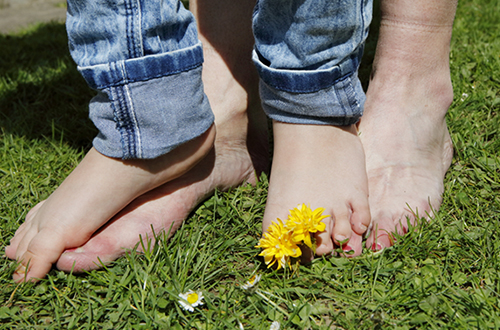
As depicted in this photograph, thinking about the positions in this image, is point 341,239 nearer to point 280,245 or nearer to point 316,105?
point 280,245

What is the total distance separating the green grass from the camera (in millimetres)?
1032

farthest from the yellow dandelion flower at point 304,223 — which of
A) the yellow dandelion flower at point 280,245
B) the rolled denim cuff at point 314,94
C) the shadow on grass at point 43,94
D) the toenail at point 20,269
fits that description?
the shadow on grass at point 43,94

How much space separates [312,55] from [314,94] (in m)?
0.10

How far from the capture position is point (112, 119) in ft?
3.78

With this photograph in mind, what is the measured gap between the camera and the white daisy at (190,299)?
106 cm

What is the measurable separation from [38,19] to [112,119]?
149 inches

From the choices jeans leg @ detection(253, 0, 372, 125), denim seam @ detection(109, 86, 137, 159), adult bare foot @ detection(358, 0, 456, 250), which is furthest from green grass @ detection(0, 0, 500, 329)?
jeans leg @ detection(253, 0, 372, 125)

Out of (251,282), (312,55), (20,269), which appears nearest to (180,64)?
(312,55)

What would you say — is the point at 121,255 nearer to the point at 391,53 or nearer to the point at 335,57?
the point at 335,57

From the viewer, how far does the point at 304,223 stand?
110 centimetres

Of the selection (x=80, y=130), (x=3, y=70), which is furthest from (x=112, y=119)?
(x=3, y=70)

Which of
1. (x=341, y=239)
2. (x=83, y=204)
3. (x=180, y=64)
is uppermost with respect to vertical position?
(x=180, y=64)

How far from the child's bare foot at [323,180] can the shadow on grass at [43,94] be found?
973mm

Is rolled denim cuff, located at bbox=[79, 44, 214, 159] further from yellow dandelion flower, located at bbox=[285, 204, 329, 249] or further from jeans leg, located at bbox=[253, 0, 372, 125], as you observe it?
yellow dandelion flower, located at bbox=[285, 204, 329, 249]
